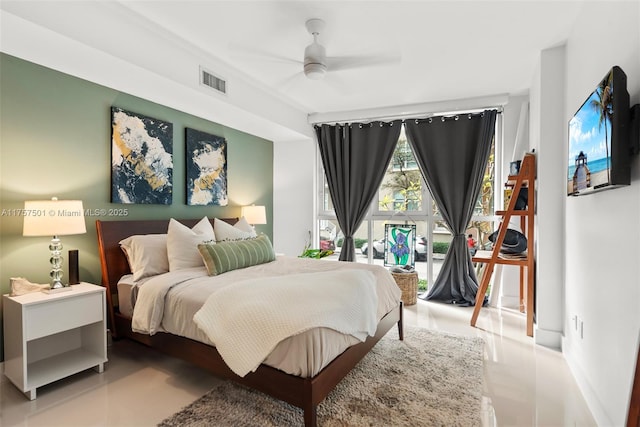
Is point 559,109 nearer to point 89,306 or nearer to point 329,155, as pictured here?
point 329,155

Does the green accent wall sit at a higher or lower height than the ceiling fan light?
lower

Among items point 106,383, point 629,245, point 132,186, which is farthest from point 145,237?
point 629,245

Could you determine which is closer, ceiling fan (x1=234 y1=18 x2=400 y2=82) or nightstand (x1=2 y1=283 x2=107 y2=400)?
nightstand (x1=2 y1=283 x2=107 y2=400)

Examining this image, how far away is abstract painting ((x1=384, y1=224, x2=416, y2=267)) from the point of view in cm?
491

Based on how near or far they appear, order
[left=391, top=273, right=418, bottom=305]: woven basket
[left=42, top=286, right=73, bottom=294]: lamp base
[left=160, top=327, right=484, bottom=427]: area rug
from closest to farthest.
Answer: [left=160, top=327, right=484, bottom=427]: area rug, [left=42, top=286, right=73, bottom=294]: lamp base, [left=391, top=273, right=418, bottom=305]: woven basket

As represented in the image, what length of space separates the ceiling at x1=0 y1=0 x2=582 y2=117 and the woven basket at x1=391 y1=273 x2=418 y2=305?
2335 mm

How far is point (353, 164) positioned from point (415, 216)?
1181mm

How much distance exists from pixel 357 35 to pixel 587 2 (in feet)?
5.20

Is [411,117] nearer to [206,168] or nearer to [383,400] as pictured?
[206,168]

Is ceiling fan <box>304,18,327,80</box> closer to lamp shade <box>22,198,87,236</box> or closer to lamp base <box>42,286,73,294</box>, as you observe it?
lamp shade <box>22,198,87,236</box>

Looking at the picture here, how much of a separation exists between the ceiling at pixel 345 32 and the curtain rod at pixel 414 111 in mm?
494

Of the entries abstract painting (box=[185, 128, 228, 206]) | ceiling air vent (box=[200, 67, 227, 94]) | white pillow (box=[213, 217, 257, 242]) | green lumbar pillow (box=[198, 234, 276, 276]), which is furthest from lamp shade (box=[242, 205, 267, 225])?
ceiling air vent (box=[200, 67, 227, 94])

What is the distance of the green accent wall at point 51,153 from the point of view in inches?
94.4

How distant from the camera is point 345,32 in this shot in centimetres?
272
